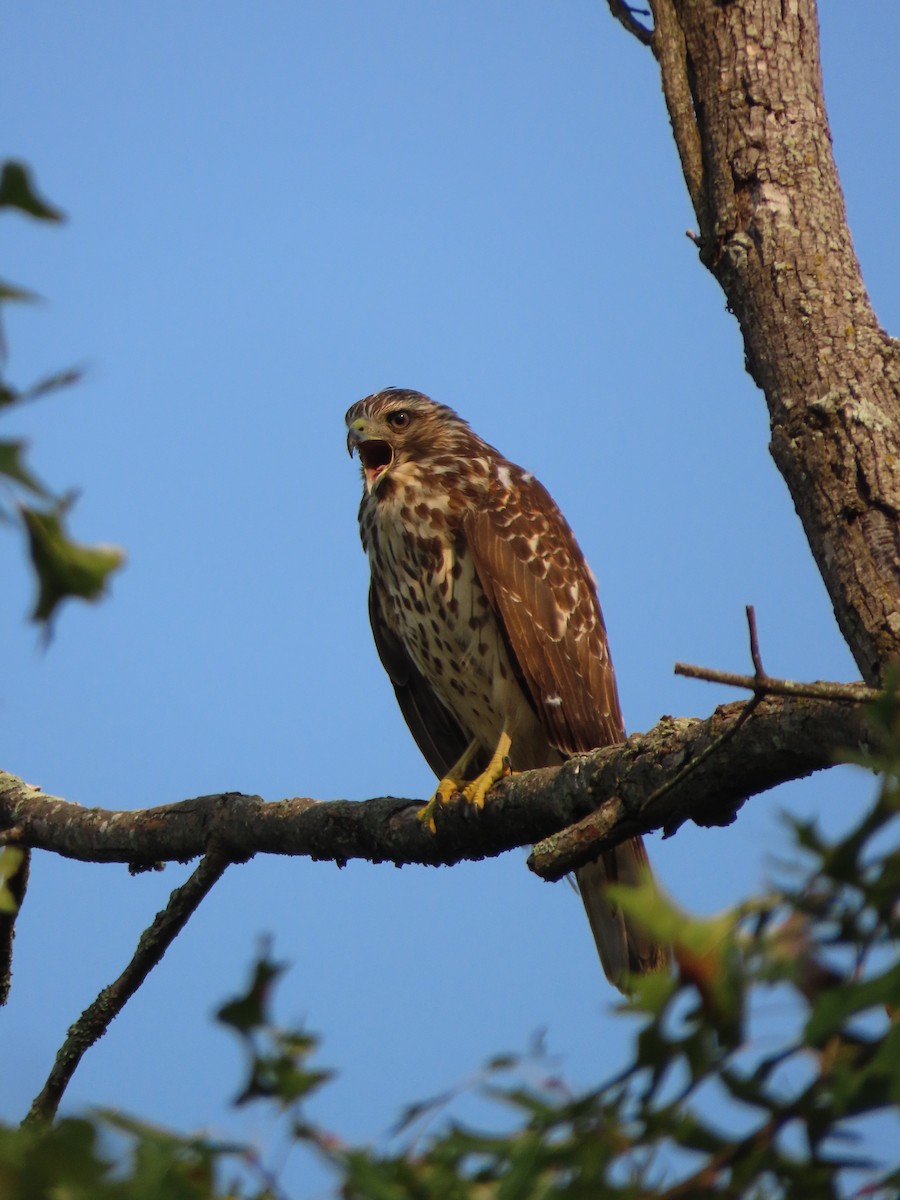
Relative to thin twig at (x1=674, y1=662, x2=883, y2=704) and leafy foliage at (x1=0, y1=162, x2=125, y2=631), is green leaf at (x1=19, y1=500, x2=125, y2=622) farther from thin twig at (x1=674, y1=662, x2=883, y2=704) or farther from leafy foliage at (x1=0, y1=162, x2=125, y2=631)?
thin twig at (x1=674, y1=662, x2=883, y2=704)

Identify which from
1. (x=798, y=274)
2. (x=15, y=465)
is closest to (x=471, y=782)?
(x=798, y=274)

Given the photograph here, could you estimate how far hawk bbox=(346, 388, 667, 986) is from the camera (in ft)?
17.3

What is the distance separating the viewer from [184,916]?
4.13 m

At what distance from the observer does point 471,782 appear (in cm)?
488

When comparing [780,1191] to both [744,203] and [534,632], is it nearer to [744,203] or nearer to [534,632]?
[744,203]

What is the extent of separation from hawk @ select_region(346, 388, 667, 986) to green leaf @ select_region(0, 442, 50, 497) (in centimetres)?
384

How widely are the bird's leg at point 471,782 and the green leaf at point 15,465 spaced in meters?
3.08

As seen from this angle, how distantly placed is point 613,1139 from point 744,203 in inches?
101

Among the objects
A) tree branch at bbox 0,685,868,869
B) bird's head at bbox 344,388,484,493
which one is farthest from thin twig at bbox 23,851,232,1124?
bird's head at bbox 344,388,484,493

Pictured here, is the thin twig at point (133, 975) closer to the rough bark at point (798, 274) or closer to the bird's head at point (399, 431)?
the rough bark at point (798, 274)

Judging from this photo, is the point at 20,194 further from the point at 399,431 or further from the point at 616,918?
the point at 399,431

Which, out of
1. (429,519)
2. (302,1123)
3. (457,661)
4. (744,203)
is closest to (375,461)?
(429,519)

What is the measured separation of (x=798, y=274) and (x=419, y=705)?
10.5 feet

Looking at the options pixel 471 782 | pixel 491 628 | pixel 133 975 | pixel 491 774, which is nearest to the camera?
pixel 133 975
